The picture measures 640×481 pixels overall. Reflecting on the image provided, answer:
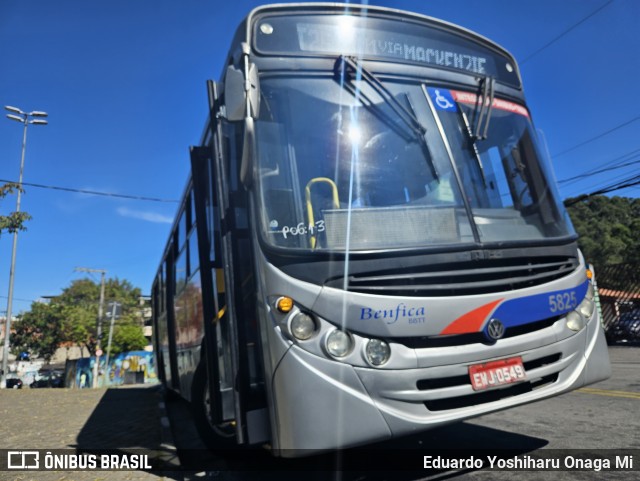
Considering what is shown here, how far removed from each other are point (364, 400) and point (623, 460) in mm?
2133

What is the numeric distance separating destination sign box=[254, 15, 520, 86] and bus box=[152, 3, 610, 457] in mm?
16

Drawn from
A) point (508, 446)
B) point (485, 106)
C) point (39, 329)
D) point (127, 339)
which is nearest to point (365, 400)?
point (508, 446)

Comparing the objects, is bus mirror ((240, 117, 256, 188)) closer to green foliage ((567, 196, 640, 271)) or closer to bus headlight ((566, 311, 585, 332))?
bus headlight ((566, 311, 585, 332))

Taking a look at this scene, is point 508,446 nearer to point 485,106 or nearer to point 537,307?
point 537,307

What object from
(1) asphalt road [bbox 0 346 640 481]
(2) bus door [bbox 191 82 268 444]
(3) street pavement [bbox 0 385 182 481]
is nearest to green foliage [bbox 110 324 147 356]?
(3) street pavement [bbox 0 385 182 481]

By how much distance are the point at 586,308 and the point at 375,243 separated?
1789 mm

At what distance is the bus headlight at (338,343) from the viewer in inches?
113

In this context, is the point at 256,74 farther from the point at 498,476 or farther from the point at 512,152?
the point at 498,476

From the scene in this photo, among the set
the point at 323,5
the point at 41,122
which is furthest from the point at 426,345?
the point at 41,122

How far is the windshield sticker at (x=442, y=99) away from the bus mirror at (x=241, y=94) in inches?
54.4

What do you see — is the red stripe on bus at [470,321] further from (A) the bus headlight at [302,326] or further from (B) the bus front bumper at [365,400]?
(A) the bus headlight at [302,326]

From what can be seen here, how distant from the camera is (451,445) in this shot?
4.34 metres

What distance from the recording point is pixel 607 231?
31875 mm

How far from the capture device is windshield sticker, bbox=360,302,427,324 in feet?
9.58
